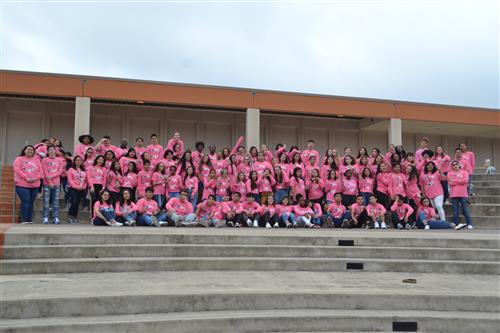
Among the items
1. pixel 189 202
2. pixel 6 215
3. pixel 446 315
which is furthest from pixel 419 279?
pixel 6 215

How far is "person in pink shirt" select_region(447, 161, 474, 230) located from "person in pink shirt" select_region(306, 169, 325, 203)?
303 cm

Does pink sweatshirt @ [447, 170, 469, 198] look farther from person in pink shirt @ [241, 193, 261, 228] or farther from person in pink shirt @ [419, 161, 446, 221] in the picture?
person in pink shirt @ [241, 193, 261, 228]

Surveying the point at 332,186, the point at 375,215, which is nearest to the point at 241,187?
the point at 332,186

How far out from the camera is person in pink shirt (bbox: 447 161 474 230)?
10430 millimetres

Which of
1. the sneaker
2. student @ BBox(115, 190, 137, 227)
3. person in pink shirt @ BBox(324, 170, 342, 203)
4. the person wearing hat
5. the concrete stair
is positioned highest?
the person wearing hat

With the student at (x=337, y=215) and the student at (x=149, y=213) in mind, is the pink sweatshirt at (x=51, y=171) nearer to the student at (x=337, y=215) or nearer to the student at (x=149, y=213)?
the student at (x=149, y=213)

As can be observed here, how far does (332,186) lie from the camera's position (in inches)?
436

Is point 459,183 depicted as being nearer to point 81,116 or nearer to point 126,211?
point 126,211

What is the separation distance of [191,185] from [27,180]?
3513 mm

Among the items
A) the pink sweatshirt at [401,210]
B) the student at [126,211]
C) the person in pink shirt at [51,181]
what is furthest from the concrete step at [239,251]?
the person in pink shirt at [51,181]

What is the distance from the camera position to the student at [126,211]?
31.3 feet

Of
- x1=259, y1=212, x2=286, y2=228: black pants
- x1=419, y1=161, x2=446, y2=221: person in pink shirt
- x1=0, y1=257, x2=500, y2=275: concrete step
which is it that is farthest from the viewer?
x1=419, y1=161, x2=446, y2=221: person in pink shirt

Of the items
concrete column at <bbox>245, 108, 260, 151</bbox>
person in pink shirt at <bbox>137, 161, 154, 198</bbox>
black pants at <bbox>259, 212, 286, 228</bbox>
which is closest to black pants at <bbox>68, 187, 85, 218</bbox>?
person in pink shirt at <bbox>137, 161, 154, 198</bbox>

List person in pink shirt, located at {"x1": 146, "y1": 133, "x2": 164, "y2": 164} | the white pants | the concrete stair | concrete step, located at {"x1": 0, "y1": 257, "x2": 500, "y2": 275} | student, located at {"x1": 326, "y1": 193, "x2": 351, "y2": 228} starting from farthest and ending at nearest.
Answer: person in pink shirt, located at {"x1": 146, "y1": 133, "x2": 164, "y2": 164}
the white pants
student, located at {"x1": 326, "y1": 193, "x2": 351, "y2": 228}
concrete step, located at {"x1": 0, "y1": 257, "x2": 500, "y2": 275}
the concrete stair
